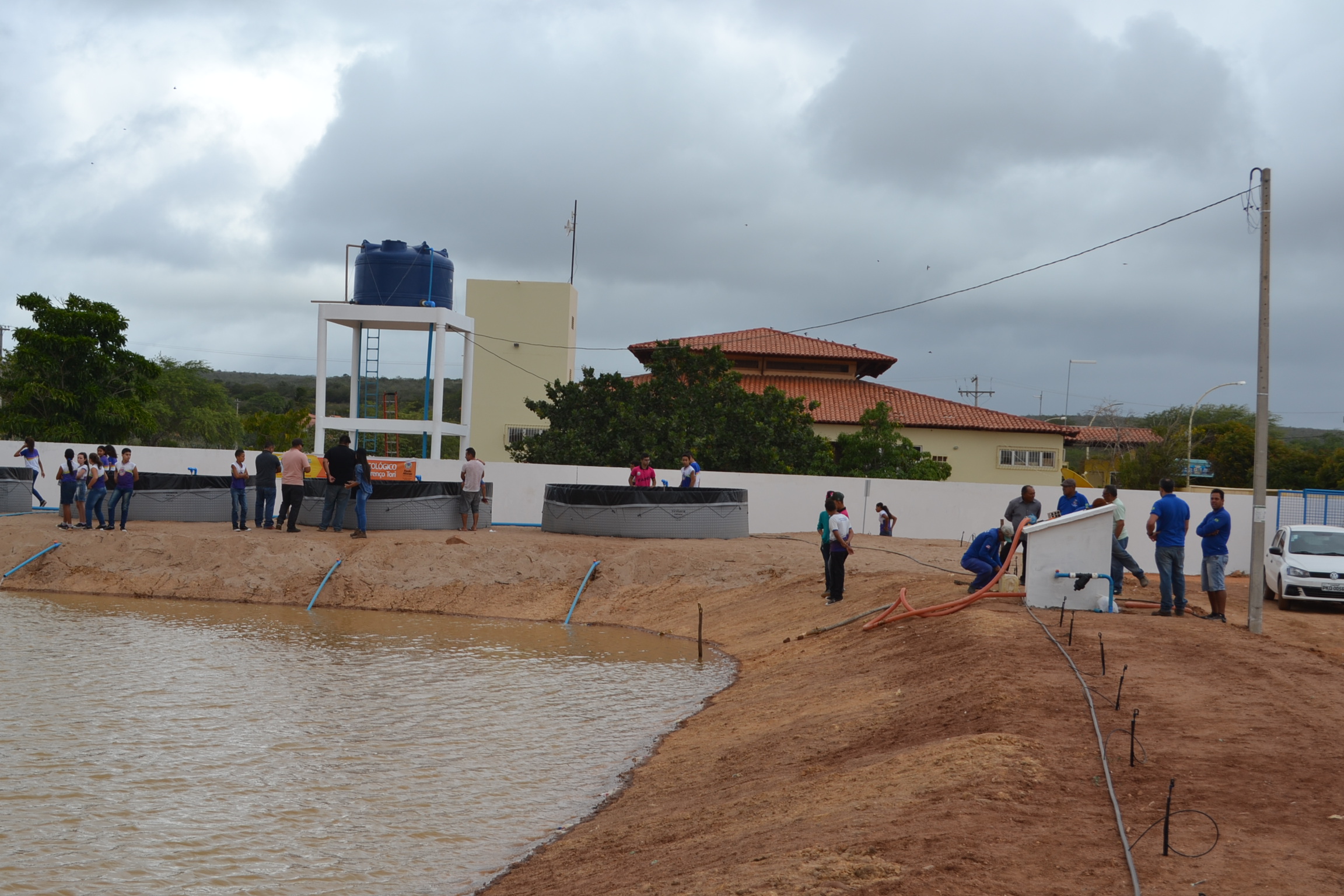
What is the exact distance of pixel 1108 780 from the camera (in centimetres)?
605

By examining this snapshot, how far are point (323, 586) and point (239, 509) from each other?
3803 millimetres

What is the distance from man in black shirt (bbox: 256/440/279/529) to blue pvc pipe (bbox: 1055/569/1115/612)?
1587cm

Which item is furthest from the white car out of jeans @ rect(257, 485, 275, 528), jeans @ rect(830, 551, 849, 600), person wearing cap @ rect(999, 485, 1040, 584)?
jeans @ rect(257, 485, 275, 528)

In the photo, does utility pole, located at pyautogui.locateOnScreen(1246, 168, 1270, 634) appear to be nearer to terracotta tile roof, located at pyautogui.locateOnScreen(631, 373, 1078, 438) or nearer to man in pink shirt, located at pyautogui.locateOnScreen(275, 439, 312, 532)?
man in pink shirt, located at pyautogui.locateOnScreen(275, 439, 312, 532)

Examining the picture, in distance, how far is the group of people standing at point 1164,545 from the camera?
13578mm

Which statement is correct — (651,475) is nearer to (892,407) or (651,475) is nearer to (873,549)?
(873,549)

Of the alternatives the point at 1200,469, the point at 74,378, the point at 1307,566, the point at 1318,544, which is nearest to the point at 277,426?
the point at 74,378

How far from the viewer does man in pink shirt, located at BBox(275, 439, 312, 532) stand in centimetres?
2169

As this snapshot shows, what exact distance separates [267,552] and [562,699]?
1147 centimetres

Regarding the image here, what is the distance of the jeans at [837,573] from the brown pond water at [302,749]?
2579mm

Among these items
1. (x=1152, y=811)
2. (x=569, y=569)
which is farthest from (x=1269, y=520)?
(x=1152, y=811)

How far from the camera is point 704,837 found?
6.28m

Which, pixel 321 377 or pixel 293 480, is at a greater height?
pixel 321 377

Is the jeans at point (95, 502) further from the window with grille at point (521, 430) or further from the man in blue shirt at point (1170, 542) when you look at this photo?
the window with grille at point (521, 430)
